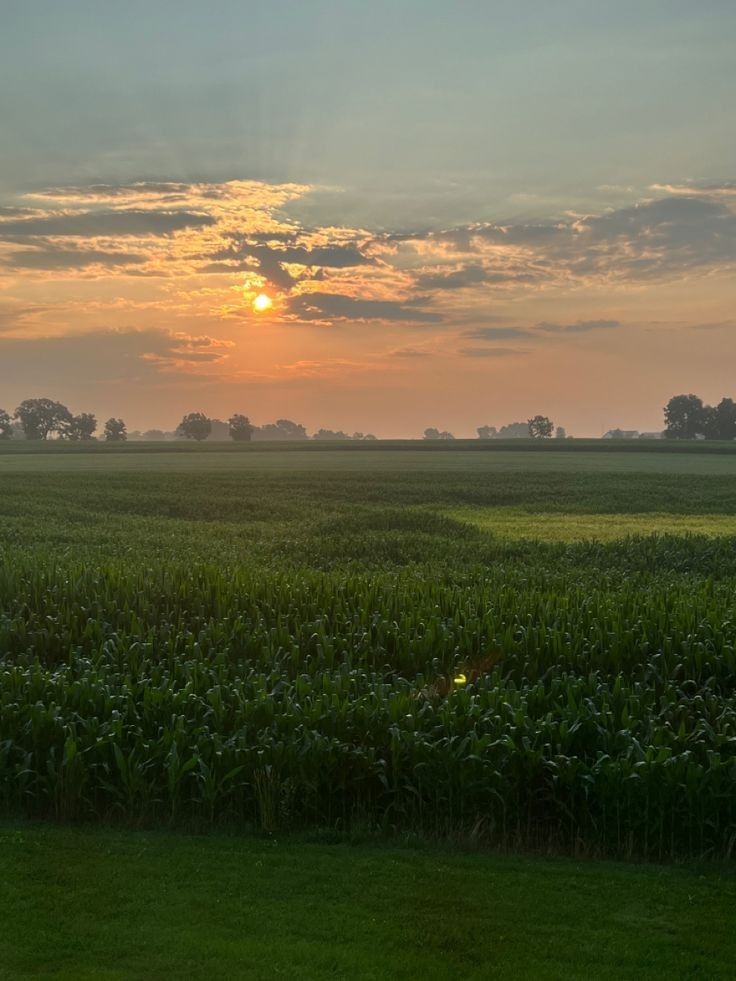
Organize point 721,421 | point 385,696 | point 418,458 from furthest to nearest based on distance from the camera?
point 721,421 < point 418,458 < point 385,696

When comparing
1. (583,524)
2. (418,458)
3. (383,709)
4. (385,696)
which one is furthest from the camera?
(418,458)

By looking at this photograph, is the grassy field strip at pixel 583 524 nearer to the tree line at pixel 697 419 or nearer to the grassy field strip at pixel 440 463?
the grassy field strip at pixel 440 463

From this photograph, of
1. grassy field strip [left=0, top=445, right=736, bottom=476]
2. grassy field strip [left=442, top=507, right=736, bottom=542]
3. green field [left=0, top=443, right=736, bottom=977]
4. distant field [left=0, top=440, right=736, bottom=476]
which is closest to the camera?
green field [left=0, top=443, right=736, bottom=977]

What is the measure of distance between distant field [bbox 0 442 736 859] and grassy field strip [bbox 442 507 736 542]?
950 centimetres

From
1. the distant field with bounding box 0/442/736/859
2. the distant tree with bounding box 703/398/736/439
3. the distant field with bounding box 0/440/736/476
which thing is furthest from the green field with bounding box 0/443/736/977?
the distant tree with bounding box 703/398/736/439

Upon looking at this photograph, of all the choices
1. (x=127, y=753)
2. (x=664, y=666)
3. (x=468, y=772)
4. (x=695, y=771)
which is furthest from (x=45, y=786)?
(x=664, y=666)

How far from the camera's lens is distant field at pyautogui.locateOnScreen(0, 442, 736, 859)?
993cm

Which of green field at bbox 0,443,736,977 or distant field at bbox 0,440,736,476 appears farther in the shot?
distant field at bbox 0,440,736,476

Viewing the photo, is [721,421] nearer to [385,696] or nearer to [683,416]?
[683,416]

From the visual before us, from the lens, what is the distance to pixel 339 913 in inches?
307

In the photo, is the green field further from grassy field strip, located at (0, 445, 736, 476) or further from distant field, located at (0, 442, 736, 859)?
grassy field strip, located at (0, 445, 736, 476)

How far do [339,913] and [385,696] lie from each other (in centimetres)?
459

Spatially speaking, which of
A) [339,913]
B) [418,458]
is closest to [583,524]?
[339,913]

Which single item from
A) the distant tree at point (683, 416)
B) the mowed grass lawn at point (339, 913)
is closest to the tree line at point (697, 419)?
the distant tree at point (683, 416)
